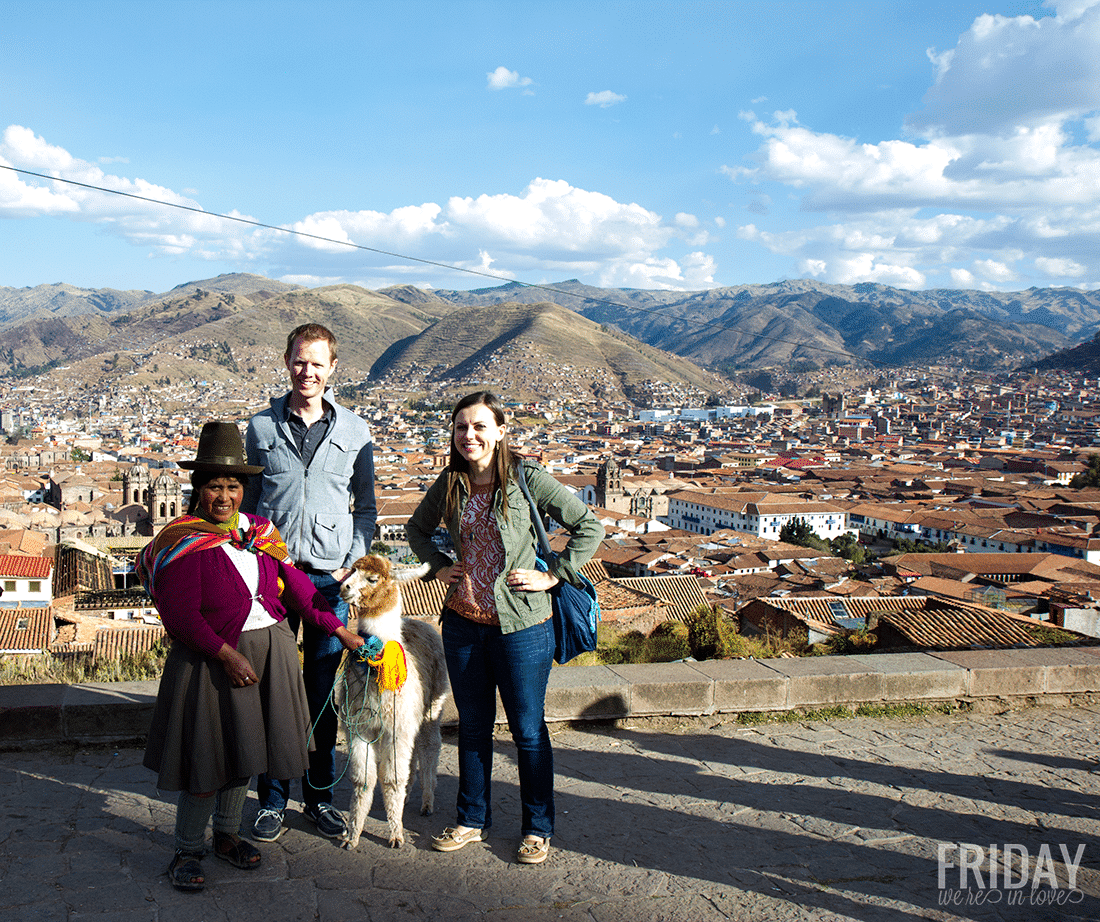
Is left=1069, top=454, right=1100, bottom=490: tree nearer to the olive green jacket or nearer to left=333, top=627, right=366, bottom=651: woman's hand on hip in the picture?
the olive green jacket

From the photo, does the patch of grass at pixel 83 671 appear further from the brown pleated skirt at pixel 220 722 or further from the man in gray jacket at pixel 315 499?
the brown pleated skirt at pixel 220 722

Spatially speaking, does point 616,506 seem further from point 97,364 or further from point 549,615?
point 97,364

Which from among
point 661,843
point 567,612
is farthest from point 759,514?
point 567,612

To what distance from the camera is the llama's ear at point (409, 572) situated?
2.99 metres

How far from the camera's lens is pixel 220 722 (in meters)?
2.67

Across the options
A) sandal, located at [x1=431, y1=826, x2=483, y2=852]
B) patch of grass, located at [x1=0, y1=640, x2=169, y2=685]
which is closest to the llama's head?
sandal, located at [x1=431, y1=826, x2=483, y2=852]

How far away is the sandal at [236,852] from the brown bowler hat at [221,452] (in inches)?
48.6

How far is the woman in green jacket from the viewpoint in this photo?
2.92 m

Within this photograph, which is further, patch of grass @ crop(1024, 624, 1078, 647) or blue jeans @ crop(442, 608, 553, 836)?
patch of grass @ crop(1024, 624, 1078, 647)

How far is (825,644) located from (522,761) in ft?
14.0

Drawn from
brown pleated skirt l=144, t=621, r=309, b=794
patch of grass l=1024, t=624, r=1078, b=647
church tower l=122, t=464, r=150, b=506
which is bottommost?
church tower l=122, t=464, r=150, b=506

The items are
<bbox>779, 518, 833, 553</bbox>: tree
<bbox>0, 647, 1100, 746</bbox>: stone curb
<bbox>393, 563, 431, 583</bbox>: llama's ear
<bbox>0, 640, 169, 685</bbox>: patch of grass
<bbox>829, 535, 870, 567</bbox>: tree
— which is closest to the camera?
<bbox>393, 563, 431, 583</bbox>: llama's ear

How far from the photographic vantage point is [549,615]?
9.86 ft

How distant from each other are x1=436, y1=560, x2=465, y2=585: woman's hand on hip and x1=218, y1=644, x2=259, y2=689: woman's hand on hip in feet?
2.29
